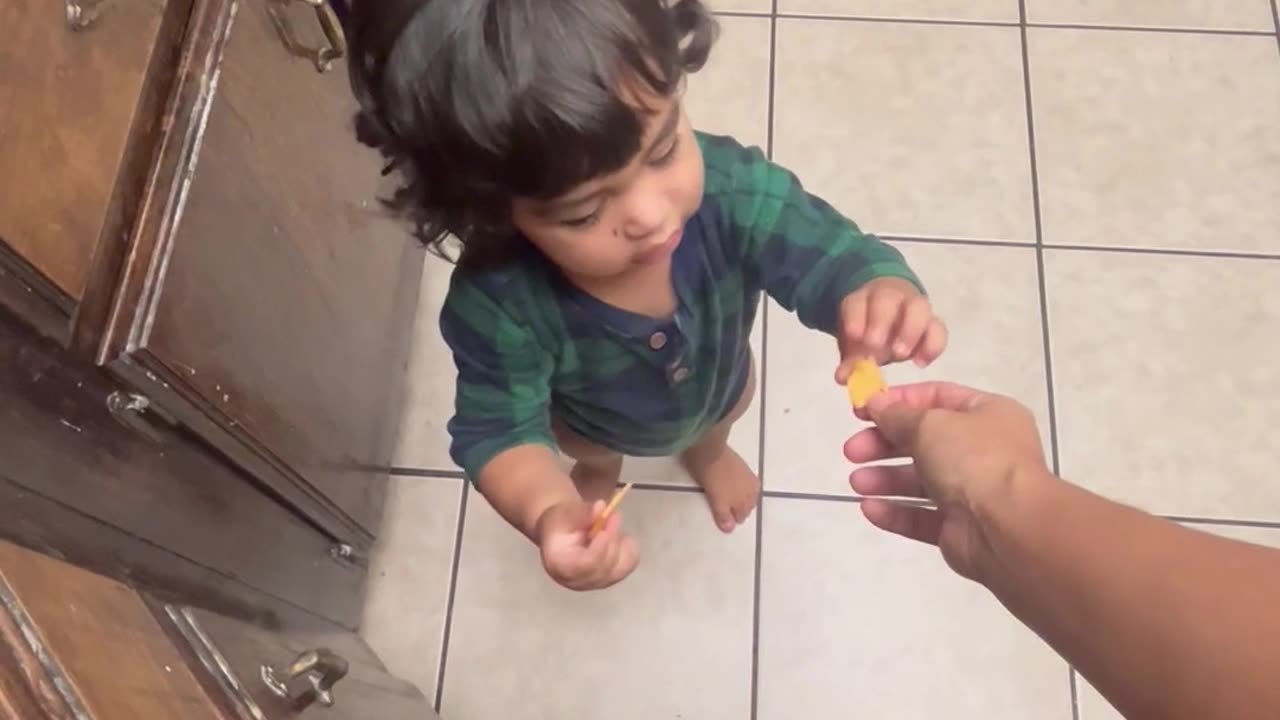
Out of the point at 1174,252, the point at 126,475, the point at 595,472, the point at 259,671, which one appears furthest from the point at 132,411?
the point at 1174,252

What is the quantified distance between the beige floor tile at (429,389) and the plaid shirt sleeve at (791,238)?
1.71 ft

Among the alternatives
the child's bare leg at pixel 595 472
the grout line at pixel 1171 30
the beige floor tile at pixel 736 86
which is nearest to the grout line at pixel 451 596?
the child's bare leg at pixel 595 472

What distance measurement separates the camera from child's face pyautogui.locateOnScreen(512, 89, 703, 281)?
22.7 inches

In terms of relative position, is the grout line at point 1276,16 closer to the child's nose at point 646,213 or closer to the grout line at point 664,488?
the grout line at point 664,488

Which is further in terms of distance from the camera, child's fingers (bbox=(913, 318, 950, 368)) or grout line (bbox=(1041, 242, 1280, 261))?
grout line (bbox=(1041, 242, 1280, 261))

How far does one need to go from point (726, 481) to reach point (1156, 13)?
0.76 meters

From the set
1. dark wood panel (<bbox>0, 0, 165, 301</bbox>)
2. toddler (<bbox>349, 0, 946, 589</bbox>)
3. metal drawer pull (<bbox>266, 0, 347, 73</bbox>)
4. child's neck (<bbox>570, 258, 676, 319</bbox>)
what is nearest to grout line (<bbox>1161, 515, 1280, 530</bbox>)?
toddler (<bbox>349, 0, 946, 589</bbox>)

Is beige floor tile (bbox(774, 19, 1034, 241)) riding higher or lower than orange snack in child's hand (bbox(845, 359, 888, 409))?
higher

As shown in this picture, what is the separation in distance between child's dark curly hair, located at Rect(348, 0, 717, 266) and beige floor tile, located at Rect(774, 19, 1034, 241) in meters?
0.70

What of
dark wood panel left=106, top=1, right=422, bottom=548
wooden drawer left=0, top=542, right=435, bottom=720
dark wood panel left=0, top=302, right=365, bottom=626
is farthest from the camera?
dark wood panel left=106, top=1, right=422, bottom=548

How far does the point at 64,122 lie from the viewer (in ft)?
1.64

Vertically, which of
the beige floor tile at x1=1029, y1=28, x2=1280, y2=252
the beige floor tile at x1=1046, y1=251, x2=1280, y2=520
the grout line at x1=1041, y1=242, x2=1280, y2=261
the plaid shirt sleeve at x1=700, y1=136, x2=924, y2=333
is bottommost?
the plaid shirt sleeve at x1=700, y1=136, x2=924, y2=333

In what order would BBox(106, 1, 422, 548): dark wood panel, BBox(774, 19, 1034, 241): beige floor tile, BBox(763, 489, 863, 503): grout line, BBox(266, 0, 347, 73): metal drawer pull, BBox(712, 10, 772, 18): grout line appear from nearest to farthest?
1. BBox(106, 1, 422, 548): dark wood panel
2. BBox(266, 0, 347, 73): metal drawer pull
3. BBox(763, 489, 863, 503): grout line
4. BBox(774, 19, 1034, 241): beige floor tile
5. BBox(712, 10, 772, 18): grout line

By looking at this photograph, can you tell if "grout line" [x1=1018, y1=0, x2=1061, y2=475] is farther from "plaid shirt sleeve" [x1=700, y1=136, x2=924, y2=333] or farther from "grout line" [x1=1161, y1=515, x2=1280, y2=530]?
"plaid shirt sleeve" [x1=700, y1=136, x2=924, y2=333]
